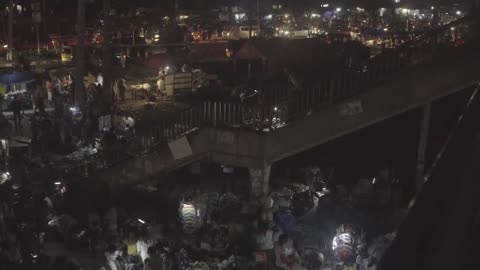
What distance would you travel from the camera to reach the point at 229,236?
37.4ft

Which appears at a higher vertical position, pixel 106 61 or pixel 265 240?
pixel 106 61

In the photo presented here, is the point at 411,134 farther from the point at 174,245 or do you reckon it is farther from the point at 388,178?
the point at 174,245

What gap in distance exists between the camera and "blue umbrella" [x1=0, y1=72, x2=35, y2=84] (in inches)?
839

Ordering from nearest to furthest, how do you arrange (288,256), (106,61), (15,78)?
(288,256) → (106,61) → (15,78)

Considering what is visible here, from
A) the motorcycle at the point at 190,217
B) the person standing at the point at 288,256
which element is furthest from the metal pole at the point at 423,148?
the motorcycle at the point at 190,217

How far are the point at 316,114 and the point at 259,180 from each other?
7.12ft

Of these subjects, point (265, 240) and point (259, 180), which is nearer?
point (265, 240)

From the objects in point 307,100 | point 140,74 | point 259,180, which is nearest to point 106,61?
point 140,74

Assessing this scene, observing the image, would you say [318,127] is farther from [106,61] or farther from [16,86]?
[16,86]

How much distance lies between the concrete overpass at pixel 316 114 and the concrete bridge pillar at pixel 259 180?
3 centimetres

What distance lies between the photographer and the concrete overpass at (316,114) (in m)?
12.3

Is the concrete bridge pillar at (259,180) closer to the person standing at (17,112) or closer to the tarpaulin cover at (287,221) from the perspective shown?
the tarpaulin cover at (287,221)

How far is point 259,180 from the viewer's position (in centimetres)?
1340

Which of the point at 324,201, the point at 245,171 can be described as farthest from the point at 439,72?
the point at 245,171
